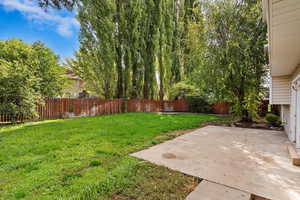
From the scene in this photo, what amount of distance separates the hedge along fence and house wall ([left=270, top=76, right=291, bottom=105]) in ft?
25.9

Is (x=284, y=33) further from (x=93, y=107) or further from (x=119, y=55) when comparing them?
(x=119, y=55)

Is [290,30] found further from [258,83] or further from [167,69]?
[167,69]

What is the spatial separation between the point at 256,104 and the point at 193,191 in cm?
651

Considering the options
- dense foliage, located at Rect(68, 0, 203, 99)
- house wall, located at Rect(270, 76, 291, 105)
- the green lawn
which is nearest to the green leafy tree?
house wall, located at Rect(270, 76, 291, 105)

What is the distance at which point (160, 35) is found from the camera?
43.2 ft

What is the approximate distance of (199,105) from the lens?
12273mm

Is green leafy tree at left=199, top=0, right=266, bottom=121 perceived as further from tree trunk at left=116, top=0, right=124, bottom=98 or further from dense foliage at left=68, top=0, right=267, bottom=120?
tree trunk at left=116, top=0, right=124, bottom=98

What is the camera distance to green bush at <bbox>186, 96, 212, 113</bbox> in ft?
39.3

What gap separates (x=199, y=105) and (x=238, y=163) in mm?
10065

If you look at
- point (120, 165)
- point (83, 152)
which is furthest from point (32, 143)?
point (120, 165)

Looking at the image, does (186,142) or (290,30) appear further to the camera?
(186,142)

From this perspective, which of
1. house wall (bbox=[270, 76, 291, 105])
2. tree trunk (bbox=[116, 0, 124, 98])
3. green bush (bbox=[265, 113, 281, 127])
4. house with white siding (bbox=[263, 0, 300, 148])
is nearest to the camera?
house with white siding (bbox=[263, 0, 300, 148])

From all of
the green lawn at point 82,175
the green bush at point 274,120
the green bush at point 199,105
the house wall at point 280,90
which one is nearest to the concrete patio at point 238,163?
the green lawn at point 82,175

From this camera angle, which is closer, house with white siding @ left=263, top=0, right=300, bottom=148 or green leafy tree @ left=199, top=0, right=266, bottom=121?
house with white siding @ left=263, top=0, right=300, bottom=148
